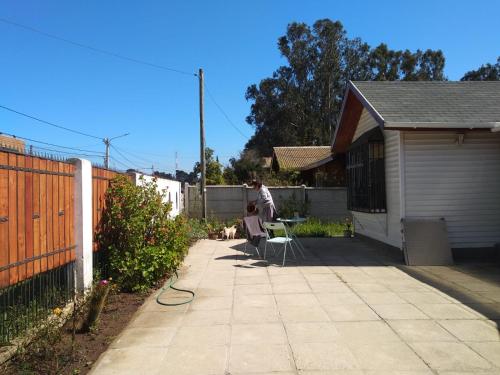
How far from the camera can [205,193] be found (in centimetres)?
1609

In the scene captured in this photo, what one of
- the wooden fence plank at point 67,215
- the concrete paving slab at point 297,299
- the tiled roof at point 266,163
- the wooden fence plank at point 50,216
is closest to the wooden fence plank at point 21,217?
the wooden fence plank at point 50,216

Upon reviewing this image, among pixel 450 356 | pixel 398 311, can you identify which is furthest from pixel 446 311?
pixel 450 356

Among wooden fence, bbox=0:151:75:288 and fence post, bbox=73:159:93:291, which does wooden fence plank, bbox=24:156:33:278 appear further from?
fence post, bbox=73:159:93:291

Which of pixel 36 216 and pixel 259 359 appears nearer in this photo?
pixel 259 359

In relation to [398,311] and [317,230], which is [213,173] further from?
[398,311]

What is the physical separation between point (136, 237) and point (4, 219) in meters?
2.84

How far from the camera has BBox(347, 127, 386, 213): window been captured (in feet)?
33.2

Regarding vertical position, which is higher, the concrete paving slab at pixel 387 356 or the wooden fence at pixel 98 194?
the wooden fence at pixel 98 194

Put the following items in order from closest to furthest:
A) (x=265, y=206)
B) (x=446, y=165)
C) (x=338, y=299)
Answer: (x=338, y=299), (x=446, y=165), (x=265, y=206)

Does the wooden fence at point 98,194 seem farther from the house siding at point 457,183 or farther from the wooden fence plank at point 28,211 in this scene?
the house siding at point 457,183

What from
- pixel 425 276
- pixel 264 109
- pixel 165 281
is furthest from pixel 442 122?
pixel 264 109

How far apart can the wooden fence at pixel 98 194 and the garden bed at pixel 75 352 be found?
1334mm

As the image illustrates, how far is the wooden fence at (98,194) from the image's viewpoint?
21.5 feet

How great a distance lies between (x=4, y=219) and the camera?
4133 mm
